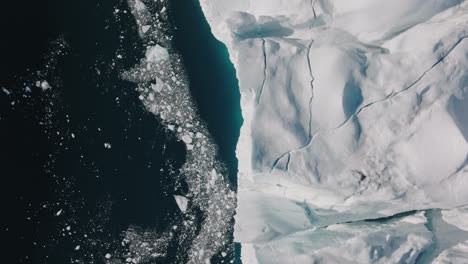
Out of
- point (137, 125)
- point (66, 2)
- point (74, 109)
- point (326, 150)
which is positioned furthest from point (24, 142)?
point (326, 150)

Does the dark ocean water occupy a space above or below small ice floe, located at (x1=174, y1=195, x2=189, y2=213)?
above

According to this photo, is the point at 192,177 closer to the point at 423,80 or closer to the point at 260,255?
the point at 260,255

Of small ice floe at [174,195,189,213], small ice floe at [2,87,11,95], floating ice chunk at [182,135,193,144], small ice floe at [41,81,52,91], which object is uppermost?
small ice floe at [41,81,52,91]

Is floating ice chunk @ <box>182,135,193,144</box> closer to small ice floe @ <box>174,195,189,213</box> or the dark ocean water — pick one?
the dark ocean water

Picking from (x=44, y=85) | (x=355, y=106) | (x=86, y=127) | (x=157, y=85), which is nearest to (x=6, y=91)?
(x=44, y=85)

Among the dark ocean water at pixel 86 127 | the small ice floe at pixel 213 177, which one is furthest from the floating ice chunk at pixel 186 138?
the small ice floe at pixel 213 177

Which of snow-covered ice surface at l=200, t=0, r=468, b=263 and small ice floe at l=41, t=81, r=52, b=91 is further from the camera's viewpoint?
small ice floe at l=41, t=81, r=52, b=91

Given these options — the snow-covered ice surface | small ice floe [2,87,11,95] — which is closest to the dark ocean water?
small ice floe [2,87,11,95]

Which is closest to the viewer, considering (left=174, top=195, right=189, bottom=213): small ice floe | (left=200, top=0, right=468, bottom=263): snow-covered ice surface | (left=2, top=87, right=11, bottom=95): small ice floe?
(left=200, top=0, right=468, bottom=263): snow-covered ice surface
